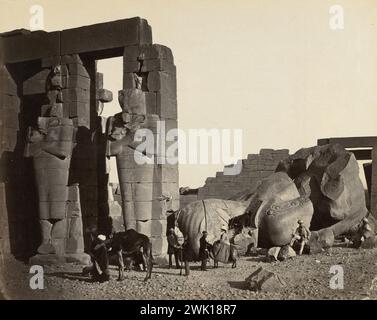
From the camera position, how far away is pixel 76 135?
13.7 m

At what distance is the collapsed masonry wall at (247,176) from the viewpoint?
66.1ft

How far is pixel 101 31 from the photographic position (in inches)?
543

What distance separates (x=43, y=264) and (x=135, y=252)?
9.96 ft

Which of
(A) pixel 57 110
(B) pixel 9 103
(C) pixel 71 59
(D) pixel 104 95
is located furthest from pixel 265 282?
(B) pixel 9 103

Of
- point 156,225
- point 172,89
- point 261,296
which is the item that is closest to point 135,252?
point 156,225

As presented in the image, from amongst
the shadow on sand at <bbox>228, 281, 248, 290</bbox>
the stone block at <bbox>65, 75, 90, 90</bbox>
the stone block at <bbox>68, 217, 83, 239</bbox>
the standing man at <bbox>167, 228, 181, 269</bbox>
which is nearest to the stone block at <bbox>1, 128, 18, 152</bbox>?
the stone block at <bbox>65, 75, 90, 90</bbox>

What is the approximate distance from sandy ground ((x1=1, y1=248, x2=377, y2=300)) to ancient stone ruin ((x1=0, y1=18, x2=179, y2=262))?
1.44 m

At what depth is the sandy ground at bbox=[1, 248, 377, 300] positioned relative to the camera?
A: 358 inches

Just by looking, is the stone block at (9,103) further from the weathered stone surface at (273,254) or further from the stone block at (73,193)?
the weathered stone surface at (273,254)

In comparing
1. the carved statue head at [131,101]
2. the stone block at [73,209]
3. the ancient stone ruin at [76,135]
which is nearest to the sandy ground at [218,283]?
the ancient stone ruin at [76,135]

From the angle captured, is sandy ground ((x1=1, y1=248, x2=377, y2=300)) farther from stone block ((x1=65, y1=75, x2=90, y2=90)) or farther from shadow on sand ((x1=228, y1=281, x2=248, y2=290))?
stone block ((x1=65, y1=75, x2=90, y2=90))

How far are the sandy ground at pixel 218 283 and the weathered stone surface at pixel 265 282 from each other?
96 mm
